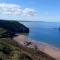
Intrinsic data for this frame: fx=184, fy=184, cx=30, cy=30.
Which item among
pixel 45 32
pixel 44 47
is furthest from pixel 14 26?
pixel 44 47

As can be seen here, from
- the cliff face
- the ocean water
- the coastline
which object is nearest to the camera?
the coastline

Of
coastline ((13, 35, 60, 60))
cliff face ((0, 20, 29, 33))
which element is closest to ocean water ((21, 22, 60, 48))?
coastline ((13, 35, 60, 60))

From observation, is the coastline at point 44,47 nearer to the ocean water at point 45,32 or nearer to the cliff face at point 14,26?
the ocean water at point 45,32

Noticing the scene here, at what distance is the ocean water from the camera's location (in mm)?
13844

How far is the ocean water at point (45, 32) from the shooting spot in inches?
545

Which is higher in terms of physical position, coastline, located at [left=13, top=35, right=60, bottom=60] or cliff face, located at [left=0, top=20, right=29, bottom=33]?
cliff face, located at [left=0, top=20, right=29, bottom=33]

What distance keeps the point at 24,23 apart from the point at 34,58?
4.44m

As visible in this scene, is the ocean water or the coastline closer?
the coastline

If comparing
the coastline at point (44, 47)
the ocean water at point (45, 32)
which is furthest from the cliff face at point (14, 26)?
the coastline at point (44, 47)

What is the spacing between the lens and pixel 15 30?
15.4 metres

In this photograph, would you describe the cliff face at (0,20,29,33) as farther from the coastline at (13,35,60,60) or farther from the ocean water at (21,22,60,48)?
the coastline at (13,35,60,60)

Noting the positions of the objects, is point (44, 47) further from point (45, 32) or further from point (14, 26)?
point (14, 26)

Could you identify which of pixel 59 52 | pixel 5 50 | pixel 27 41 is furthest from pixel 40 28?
pixel 5 50

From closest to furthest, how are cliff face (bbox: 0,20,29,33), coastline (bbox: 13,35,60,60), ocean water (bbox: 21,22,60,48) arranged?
1. coastline (bbox: 13,35,60,60)
2. ocean water (bbox: 21,22,60,48)
3. cliff face (bbox: 0,20,29,33)
